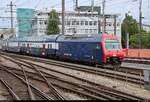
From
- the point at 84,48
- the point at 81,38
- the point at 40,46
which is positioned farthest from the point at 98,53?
the point at 40,46

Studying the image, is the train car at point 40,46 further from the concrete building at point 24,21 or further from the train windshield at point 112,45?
the concrete building at point 24,21

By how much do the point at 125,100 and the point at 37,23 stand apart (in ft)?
406

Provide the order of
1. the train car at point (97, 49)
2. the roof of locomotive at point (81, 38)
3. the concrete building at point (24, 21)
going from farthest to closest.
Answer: the concrete building at point (24, 21) → the roof of locomotive at point (81, 38) → the train car at point (97, 49)

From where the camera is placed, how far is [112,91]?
19.0 m

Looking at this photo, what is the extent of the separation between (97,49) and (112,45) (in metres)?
1.34

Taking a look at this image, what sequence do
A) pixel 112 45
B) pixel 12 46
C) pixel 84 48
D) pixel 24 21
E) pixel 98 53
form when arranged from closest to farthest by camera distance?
pixel 98 53
pixel 112 45
pixel 84 48
pixel 12 46
pixel 24 21

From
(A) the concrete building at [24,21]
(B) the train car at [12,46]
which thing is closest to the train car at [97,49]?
(B) the train car at [12,46]

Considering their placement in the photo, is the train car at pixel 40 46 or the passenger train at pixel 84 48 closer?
the passenger train at pixel 84 48

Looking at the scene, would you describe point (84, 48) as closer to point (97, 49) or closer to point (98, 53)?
point (97, 49)

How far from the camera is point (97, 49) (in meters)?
33.7

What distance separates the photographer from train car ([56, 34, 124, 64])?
32969mm

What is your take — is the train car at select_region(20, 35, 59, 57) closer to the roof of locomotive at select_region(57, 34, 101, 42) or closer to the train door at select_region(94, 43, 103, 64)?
the roof of locomotive at select_region(57, 34, 101, 42)

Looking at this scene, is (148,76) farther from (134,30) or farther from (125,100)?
(134,30)

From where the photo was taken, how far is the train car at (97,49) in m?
33.0
